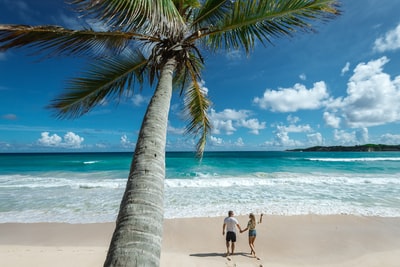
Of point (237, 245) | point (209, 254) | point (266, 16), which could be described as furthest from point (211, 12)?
point (237, 245)

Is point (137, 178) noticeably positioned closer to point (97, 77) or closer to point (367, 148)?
point (97, 77)

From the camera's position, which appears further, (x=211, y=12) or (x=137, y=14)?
(x=211, y=12)

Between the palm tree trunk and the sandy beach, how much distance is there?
489 centimetres

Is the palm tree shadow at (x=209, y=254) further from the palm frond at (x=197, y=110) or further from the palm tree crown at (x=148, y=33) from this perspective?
the palm tree crown at (x=148, y=33)

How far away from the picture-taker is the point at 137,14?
290 centimetres

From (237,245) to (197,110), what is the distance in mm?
4630

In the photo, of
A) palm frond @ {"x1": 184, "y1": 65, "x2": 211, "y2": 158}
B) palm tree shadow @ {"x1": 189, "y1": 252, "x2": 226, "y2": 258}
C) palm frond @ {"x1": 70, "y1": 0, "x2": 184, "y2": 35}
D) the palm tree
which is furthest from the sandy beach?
palm frond @ {"x1": 70, "y1": 0, "x2": 184, "y2": 35}

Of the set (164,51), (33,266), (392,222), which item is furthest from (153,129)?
(392,222)

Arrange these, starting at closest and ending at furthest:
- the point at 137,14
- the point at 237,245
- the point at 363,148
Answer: the point at 137,14 < the point at 237,245 < the point at 363,148

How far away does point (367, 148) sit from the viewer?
408 ft

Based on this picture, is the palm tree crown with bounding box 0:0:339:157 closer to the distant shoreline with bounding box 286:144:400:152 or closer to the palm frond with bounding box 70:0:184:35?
the palm frond with bounding box 70:0:184:35

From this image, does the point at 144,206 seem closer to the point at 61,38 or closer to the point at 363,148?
the point at 61,38

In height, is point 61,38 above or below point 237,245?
above

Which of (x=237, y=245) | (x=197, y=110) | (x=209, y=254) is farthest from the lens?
(x=237, y=245)
